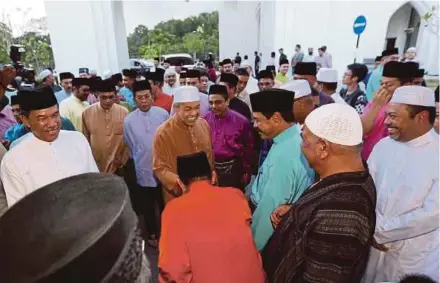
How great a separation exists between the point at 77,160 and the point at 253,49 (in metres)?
24.1

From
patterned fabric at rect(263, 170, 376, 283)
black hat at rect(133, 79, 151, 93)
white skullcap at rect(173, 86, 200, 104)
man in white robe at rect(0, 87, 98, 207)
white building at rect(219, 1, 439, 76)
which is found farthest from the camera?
white building at rect(219, 1, 439, 76)

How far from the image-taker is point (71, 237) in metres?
0.59

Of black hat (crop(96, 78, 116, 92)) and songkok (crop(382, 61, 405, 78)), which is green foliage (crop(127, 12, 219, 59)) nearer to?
black hat (crop(96, 78, 116, 92))

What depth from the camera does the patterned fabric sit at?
4.17 ft

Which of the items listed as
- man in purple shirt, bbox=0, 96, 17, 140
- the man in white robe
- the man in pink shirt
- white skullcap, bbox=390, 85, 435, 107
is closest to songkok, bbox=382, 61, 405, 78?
the man in pink shirt

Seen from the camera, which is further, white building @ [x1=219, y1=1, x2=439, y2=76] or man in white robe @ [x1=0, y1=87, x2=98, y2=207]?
white building @ [x1=219, y1=1, x2=439, y2=76]

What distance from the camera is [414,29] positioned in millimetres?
15172

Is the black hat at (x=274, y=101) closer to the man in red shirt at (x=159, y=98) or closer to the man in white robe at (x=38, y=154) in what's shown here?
the man in white robe at (x=38, y=154)

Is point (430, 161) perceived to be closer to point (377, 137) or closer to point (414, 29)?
point (377, 137)

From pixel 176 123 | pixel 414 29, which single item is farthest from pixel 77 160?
pixel 414 29

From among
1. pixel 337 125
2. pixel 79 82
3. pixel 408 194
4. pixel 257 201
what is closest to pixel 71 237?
pixel 337 125

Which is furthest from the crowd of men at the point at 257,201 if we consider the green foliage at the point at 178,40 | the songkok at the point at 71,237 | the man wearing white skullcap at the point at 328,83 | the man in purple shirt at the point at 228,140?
the green foliage at the point at 178,40

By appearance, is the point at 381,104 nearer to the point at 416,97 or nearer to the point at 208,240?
the point at 416,97

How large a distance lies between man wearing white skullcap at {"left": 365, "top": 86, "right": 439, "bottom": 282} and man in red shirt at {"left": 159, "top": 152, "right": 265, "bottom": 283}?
934 mm
